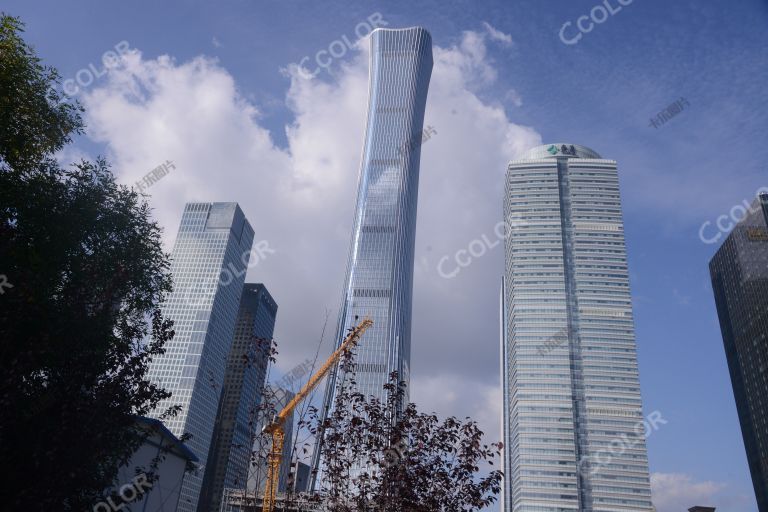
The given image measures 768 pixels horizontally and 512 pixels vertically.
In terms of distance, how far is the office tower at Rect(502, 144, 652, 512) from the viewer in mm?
155500

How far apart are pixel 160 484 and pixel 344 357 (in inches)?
1082

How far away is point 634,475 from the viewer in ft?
505

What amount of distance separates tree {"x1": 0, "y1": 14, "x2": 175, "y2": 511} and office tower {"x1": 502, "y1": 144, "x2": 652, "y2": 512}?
151329 mm

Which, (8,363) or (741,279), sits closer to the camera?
(8,363)

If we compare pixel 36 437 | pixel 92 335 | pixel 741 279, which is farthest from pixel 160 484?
pixel 741 279

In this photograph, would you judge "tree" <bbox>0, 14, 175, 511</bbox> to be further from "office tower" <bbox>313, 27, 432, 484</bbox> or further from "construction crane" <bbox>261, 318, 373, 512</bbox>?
"office tower" <bbox>313, 27, 432, 484</bbox>

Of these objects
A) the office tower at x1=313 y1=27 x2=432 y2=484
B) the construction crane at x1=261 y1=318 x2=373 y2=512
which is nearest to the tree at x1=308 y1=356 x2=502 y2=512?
the construction crane at x1=261 y1=318 x2=373 y2=512

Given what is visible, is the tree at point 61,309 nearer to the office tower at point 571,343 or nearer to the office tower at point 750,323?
the office tower at point 571,343

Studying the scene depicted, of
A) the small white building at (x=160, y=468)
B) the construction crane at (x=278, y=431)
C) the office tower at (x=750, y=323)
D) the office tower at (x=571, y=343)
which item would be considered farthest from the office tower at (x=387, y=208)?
the small white building at (x=160, y=468)

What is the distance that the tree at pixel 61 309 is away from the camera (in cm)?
1546

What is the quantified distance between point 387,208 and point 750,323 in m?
106

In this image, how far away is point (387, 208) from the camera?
184375mm

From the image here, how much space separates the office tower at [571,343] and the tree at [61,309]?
151 metres

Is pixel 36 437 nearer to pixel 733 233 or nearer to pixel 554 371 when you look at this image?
pixel 554 371
